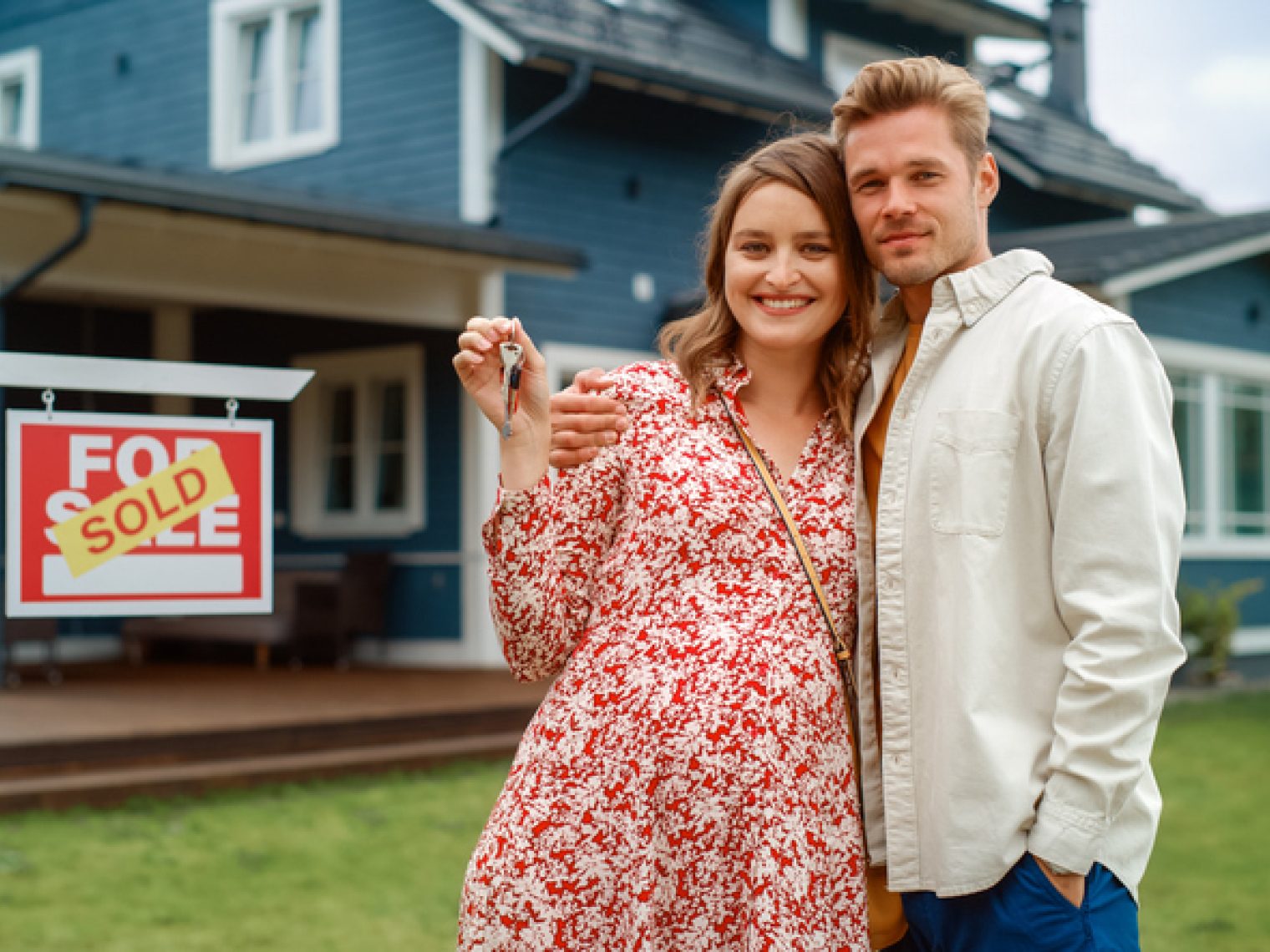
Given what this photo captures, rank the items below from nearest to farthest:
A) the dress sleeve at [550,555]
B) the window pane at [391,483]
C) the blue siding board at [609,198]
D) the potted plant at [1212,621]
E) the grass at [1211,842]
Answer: the dress sleeve at [550,555], the grass at [1211,842], the blue siding board at [609,198], the window pane at [391,483], the potted plant at [1212,621]

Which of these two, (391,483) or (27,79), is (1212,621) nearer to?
(391,483)

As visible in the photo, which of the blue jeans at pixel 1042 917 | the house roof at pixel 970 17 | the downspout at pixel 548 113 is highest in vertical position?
the house roof at pixel 970 17

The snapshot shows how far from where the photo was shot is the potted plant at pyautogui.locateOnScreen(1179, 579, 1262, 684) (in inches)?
494

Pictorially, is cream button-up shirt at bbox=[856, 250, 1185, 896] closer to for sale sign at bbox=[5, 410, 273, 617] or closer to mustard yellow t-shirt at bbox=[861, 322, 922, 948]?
mustard yellow t-shirt at bbox=[861, 322, 922, 948]

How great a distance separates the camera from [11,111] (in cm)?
1527

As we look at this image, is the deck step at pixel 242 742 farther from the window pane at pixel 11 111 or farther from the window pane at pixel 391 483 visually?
the window pane at pixel 11 111

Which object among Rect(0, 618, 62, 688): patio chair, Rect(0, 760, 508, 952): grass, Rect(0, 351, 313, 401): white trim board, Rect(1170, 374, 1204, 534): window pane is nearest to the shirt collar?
Rect(0, 351, 313, 401): white trim board

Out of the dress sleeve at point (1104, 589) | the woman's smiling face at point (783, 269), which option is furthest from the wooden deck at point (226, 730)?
the dress sleeve at point (1104, 589)

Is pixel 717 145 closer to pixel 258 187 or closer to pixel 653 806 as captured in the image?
pixel 258 187

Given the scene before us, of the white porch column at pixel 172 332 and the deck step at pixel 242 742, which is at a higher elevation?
the white porch column at pixel 172 332

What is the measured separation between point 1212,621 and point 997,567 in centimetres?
1137

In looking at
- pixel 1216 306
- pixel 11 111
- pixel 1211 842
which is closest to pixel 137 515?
pixel 1211 842

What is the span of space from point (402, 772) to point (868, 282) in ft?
20.4

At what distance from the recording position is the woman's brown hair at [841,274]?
2.31 meters
